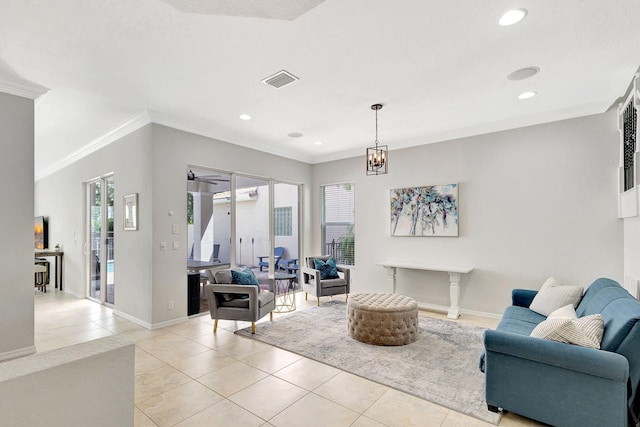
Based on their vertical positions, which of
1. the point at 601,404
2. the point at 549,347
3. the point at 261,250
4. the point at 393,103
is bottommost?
the point at 601,404

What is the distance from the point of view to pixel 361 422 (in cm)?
225

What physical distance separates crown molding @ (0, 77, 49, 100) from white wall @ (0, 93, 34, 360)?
0.06m

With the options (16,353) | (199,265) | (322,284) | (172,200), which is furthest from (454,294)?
(16,353)

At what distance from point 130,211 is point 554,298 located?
18.1 feet

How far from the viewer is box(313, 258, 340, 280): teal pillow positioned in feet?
18.4

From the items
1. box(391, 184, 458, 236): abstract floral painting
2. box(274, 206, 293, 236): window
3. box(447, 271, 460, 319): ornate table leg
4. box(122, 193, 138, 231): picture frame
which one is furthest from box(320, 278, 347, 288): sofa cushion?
box(122, 193, 138, 231): picture frame

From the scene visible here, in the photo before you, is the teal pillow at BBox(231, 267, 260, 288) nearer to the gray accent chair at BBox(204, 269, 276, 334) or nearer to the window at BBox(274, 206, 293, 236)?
the gray accent chair at BBox(204, 269, 276, 334)

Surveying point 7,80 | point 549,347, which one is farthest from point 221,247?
point 549,347

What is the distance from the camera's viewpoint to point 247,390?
106 inches

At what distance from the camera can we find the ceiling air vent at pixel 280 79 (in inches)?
124

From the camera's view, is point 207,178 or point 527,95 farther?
point 207,178

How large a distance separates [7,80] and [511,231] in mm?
6312

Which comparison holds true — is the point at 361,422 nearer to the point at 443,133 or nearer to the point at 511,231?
the point at 511,231

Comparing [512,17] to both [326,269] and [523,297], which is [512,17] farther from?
[326,269]
